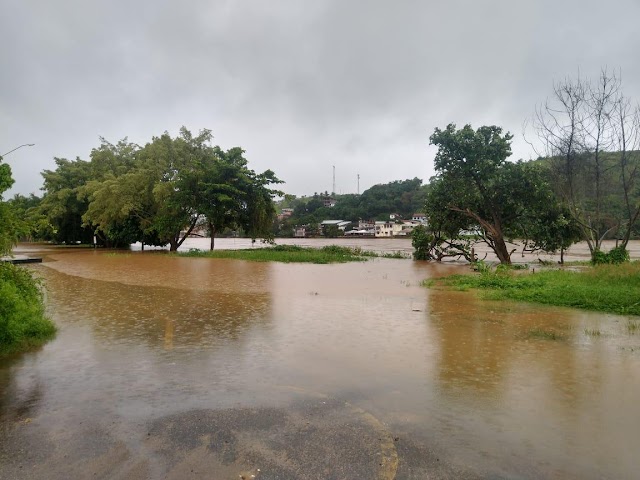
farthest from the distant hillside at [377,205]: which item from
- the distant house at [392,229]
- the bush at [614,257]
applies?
the bush at [614,257]

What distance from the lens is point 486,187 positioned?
24.2m

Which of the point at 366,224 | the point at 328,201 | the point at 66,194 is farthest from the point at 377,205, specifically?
the point at 66,194

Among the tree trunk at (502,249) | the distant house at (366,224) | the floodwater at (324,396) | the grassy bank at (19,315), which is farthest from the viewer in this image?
the distant house at (366,224)

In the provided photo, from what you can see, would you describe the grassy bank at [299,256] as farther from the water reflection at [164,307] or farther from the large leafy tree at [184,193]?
the water reflection at [164,307]

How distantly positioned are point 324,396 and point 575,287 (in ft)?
34.0

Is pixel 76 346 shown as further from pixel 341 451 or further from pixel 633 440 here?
pixel 633 440

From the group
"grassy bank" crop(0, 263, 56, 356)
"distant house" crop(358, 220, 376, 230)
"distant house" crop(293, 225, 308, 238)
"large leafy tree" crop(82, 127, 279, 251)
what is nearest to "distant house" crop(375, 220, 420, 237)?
"distant house" crop(358, 220, 376, 230)

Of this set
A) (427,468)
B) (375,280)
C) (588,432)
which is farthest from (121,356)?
(375,280)

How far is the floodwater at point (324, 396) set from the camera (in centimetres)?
375

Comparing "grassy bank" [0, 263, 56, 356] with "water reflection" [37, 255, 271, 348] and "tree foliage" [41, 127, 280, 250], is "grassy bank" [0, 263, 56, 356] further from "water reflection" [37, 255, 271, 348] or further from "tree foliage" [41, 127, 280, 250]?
"tree foliage" [41, 127, 280, 250]

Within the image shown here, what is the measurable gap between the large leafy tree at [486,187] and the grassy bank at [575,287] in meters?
8.16

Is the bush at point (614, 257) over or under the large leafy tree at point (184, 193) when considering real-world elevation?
under

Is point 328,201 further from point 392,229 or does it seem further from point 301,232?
point 392,229

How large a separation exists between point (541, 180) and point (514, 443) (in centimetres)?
2153
